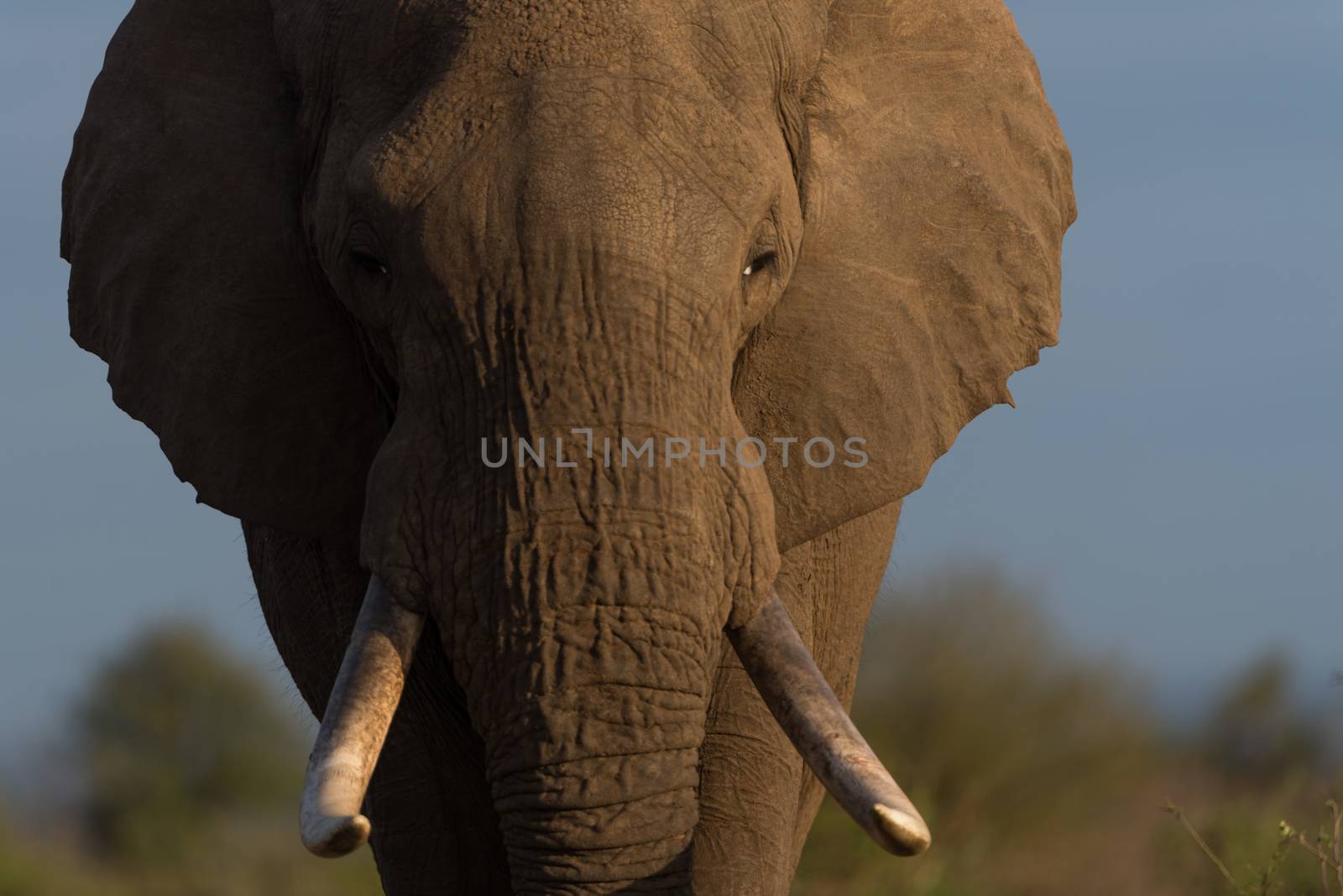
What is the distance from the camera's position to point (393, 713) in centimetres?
394

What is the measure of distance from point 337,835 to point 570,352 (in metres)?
0.88

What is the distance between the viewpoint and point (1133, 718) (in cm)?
1454

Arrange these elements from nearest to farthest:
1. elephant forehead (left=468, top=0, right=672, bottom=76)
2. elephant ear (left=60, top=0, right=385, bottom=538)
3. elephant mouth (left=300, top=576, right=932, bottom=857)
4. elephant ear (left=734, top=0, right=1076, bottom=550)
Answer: elephant mouth (left=300, top=576, right=932, bottom=857), elephant forehead (left=468, top=0, right=672, bottom=76), elephant ear (left=734, top=0, right=1076, bottom=550), elephant ear (left=60, top=0, right=385, bottom=538)

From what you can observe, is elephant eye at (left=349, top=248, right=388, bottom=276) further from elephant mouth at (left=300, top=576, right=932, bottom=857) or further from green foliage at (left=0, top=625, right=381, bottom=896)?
green foliage at (left=0, top=625, right=381, bottom=896)

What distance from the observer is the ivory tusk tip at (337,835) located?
11.5 feet

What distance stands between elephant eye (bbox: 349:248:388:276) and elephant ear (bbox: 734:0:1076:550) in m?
0.76

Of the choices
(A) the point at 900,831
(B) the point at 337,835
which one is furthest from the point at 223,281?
(A) the point at 900,831

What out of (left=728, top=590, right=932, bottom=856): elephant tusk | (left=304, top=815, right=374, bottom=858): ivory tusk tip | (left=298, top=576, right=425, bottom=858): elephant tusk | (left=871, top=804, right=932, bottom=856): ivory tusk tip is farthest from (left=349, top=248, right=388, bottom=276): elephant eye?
(left=871, top=804, right=932, bottom=856): ivory tusk tip

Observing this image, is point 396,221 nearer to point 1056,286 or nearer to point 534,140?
point 534,140

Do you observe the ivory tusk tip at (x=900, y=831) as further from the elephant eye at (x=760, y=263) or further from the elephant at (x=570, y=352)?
the elephant eye at (x=760, y=263)

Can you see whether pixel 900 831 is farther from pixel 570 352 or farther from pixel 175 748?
pixel 175 748

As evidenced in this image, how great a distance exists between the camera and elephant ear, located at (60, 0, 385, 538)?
4.64 metres

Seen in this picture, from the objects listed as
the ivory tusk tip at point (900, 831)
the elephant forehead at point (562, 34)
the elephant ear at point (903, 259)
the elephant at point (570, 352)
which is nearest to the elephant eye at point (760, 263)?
the elephant at point (570, 352)

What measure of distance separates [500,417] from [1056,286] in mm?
1757
